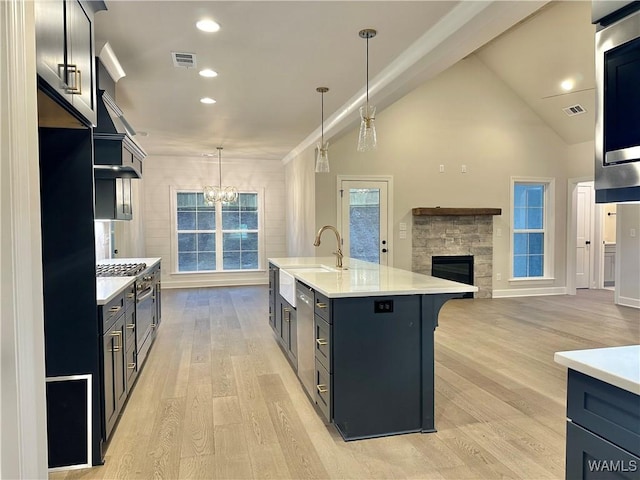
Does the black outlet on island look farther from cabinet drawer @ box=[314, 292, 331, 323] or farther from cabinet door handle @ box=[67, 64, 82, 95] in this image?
cabinet door handle @ box=[67, 64, 82, 95]

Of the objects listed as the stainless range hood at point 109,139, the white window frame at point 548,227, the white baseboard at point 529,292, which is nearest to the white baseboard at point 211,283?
the white baseboard at point 529,292

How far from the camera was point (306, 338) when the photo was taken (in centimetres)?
315

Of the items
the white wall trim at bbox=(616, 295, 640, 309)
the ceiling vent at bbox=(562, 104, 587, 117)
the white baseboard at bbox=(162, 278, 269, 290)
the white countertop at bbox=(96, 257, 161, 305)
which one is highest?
the ceiling vent at bbox=(562, 104, 587, 117)

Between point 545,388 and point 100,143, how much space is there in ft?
12.7

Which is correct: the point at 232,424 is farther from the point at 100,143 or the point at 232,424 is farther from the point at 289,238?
the point at 289,238

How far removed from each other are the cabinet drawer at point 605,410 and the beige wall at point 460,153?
567 cm

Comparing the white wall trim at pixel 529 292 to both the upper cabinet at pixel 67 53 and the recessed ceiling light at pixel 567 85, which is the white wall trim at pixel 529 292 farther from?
the upper cabinet at pixel 67 53

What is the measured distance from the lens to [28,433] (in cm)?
110

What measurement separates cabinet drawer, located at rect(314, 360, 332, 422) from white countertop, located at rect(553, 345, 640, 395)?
1529mm

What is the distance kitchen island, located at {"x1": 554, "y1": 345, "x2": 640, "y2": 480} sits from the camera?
3.59ft

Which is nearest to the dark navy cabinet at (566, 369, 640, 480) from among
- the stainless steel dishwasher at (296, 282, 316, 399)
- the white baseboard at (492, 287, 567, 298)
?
the stainless steel dishwasher at (296, 282, 316, 399)

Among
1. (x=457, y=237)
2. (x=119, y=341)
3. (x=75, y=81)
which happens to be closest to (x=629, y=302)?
(x=457, y=237)

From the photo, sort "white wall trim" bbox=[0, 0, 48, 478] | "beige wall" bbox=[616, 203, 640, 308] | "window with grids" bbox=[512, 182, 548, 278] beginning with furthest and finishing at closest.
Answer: "window with grids" bbox=[512, 182, 548, 278]
"beige wall" bbox=[616, 203, 640, 308]
"white wall trim" bbox=[0, 0, 48, 478]

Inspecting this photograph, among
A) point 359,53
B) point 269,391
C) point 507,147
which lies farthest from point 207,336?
point 507,147
